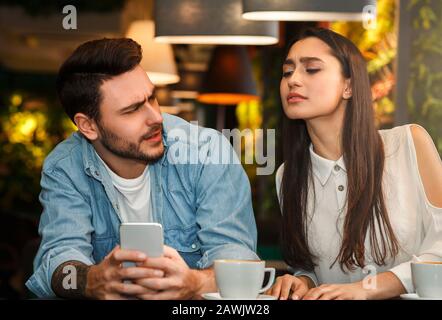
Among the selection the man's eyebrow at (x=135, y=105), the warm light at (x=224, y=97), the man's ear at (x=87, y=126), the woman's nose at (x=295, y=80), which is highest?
the warm light at (x=224, y=97)

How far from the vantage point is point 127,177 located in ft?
8.49

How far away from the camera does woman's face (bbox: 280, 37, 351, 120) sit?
2.41m

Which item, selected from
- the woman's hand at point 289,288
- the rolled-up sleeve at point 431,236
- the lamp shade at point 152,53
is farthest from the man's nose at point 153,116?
the lamp shade at point 152,53

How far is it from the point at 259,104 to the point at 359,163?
4788 millimetres

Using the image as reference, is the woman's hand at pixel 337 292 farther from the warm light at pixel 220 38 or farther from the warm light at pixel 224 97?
the warm light at pixel 224 97

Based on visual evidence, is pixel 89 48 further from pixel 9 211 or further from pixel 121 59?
pixel 9 211

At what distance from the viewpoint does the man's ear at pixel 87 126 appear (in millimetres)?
2592

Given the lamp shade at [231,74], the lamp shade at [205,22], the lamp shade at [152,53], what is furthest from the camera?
the lamp shade at [231,74]

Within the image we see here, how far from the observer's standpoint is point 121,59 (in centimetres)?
244

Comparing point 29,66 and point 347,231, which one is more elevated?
point 29,66

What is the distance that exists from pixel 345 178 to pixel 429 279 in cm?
61

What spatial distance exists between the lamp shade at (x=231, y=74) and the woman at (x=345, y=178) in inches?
133

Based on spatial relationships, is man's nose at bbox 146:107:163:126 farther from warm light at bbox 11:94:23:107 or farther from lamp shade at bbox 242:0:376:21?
warm light at bbox 11:94:23:107
